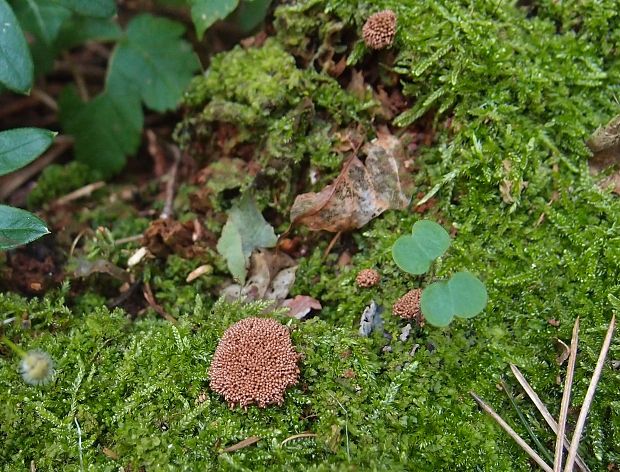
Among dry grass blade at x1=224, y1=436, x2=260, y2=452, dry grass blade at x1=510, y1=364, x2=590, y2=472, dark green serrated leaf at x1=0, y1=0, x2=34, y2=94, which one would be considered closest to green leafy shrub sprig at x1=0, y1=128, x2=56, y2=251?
dark green serrated leaf at x1=0, y1=0, x2=34, y2=94

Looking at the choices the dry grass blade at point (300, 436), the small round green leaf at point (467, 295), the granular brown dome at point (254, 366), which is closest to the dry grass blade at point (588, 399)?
the small round green leaf at point (467, 295)

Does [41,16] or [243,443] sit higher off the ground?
[41,16]

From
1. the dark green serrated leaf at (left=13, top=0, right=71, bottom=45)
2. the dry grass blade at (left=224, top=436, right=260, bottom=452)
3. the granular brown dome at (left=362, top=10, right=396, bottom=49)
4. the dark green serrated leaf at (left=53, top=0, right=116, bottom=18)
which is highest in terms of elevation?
the granular brown dome at (left=362, top=10, right=396, bottom=49)

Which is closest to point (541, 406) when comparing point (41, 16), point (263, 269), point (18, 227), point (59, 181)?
point (263, 269)

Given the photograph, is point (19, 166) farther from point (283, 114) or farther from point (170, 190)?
point (283, 114)

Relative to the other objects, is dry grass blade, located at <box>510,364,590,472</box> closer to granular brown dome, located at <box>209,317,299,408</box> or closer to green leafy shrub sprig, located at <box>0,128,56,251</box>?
granular brown dome, located at <box>209,317,299,408</box>

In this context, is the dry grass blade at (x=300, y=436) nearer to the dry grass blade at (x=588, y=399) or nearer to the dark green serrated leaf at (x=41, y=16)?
the dry grass blade at (x=588, y=399)
